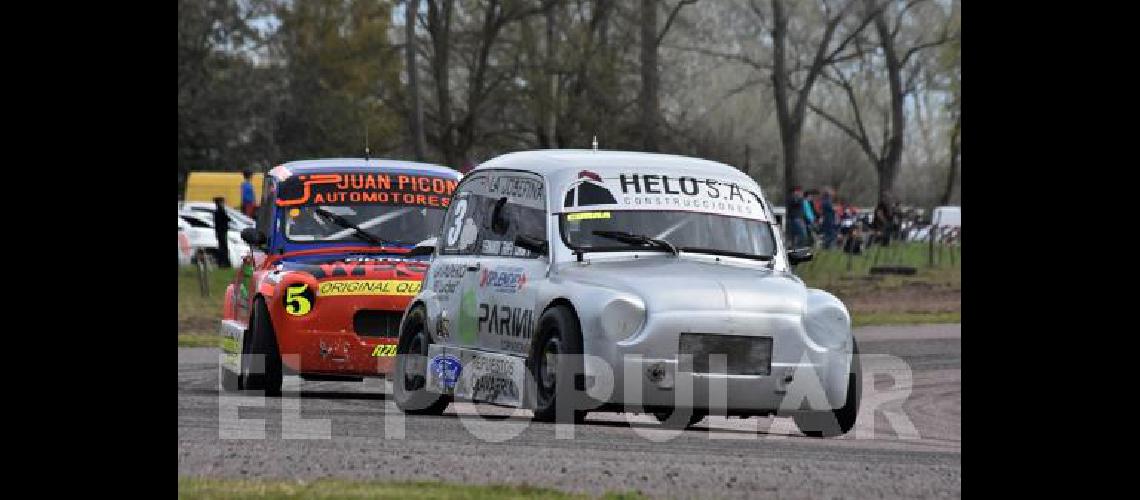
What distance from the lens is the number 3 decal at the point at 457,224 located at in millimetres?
14703

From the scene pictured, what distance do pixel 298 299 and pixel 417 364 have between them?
1.73m

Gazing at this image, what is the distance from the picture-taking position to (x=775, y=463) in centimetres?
1141

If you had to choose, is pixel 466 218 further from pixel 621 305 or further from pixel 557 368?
pixel 621 305

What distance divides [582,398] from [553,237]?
126 centimetres

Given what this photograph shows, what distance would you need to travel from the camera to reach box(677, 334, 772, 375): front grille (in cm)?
1248

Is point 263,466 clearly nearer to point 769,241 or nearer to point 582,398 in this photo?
point 582,398

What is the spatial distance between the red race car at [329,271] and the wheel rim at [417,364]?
115 cm

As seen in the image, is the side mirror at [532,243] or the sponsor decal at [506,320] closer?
the sponsor decal at [506,320]

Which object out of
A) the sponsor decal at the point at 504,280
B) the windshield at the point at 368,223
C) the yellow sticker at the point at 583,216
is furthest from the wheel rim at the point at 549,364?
the windshield at the point at 368,223

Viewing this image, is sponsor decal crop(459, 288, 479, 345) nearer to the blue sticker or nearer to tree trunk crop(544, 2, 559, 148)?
the blue sticker

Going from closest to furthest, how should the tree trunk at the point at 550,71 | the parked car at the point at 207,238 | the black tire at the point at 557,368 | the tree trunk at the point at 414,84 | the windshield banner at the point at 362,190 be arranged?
1. the black tire at the point at 557,368
2. the windshield banner at the point at 362,190
3. the parked car at the point at 207,238
4. the tree trunk at the point at 550,71
5. the tree trunk at the point at 414,84

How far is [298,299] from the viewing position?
16.2 meters

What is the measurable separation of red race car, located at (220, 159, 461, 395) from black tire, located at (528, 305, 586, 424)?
131 inches

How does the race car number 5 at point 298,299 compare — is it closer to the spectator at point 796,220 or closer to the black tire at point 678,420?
the black tire at point 678,420
